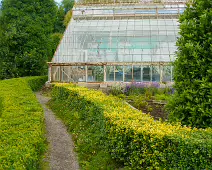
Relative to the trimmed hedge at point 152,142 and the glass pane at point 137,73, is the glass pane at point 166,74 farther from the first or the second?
the trimmed hedge at point 152,142

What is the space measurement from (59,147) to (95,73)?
45.8 ft

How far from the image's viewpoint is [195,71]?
6.36 m

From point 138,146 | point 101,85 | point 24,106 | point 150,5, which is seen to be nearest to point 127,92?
point 101,85

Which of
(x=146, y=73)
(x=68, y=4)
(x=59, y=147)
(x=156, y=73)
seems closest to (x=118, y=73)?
(x=146, y=73)

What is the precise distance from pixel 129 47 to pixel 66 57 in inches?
183

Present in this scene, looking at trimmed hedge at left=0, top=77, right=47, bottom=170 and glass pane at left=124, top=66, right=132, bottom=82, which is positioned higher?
glass pane at left=124, top=66, right=132, bottom=82

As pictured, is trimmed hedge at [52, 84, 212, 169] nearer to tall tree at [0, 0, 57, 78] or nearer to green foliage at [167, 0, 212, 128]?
green foliage at [167, 0, 212, 128]

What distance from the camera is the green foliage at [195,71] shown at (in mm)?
6176

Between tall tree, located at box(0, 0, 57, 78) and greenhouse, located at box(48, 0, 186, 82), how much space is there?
2379 mm

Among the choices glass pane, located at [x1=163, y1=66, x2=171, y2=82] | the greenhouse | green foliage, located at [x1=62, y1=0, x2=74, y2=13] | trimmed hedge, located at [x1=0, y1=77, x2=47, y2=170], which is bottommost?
trimmed hedge, located at [x1=0, y1=77, x2=47, y2=170]

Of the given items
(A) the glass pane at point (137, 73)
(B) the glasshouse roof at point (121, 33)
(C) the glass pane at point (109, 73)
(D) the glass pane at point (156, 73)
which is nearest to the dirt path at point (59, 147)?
(C) the glass pane at point (109, 73)

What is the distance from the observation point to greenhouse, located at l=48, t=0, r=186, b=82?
2109 cm

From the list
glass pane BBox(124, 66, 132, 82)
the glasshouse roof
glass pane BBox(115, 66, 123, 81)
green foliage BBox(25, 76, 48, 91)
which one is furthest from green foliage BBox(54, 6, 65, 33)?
glass pane BBox(124, 66, 132, 82)

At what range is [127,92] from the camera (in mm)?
16375
